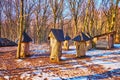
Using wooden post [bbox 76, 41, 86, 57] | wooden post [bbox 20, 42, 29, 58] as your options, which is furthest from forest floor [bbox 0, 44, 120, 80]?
wooden post [bbox 20, 42, 29, 58]

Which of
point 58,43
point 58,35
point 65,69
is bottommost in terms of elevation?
point 65,69

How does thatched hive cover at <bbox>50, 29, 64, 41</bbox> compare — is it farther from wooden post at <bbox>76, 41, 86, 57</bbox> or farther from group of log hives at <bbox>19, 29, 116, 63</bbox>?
wooden post at <bbox>76, 41, 86, 57</bbox>

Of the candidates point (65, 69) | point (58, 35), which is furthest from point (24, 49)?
point (65, 69)

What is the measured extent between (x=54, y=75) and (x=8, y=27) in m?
43.5

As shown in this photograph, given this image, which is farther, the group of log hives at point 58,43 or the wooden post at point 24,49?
the wooden post at point 24,49

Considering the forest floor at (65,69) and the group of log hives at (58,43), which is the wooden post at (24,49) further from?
the forest floor at (65,69)

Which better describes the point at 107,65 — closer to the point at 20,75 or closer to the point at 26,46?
the point at 20,75

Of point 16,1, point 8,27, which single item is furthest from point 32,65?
point 8,27

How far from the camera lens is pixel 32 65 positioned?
51.3 ft

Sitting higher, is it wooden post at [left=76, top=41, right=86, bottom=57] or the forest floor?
wooden post at [left=76, top=41, right=86, bottom=57]

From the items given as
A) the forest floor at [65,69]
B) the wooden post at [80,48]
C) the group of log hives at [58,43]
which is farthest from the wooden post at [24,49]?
the wooden post at [80,48]

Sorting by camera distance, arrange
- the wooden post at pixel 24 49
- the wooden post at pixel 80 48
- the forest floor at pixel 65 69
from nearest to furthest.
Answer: the forest floor at pixel 65 69, the wooden post at pixel 80 48, the wooden post at pixel 24 49

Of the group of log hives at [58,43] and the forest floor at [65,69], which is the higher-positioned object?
the group of log hives at [58,43]

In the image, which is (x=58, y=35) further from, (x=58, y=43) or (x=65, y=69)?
(x=65, y=69)
